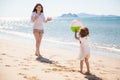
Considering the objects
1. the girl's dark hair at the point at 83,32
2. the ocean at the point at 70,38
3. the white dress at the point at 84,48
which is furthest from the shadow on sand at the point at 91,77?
the ocean at the point at 70,38

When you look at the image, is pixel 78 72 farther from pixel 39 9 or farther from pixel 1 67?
pixel 39 9

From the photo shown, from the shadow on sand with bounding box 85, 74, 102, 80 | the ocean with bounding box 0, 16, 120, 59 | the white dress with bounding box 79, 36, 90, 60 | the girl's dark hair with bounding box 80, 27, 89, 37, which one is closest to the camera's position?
the shadow on sand with bounding box 85, 74, 102, 80

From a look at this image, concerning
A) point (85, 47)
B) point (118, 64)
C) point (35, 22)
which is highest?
point (35, 22)

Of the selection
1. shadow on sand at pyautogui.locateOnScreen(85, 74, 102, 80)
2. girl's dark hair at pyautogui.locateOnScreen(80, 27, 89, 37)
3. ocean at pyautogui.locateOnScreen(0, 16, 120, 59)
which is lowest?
ocean at pyautogui.locateOnScreen(0, 16, 120, 59)

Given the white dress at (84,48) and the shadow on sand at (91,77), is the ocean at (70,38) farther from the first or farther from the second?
the shadow on sand at (91,77)

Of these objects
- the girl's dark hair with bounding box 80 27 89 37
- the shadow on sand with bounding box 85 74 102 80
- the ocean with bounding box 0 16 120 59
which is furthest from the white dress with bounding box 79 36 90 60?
the ocean with bounding box 0 16 120 59

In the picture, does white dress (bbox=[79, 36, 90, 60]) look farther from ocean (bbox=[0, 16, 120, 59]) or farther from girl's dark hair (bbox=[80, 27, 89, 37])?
ocean (bbox=[0, 16, 120, 59])

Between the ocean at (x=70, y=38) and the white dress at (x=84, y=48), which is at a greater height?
the white dress at (x=84, y=48)

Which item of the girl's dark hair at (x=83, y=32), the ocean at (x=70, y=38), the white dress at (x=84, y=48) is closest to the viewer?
the girl's dark hair at (x=83, y=32)

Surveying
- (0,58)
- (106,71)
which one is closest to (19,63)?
(0,58)

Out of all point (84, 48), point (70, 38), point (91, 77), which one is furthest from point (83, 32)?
point (70, 38)

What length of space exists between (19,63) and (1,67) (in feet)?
2.86

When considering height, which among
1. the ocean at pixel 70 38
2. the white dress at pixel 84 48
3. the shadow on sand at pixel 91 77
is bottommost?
the ocean at pixel 70 38

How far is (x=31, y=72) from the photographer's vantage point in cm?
619
